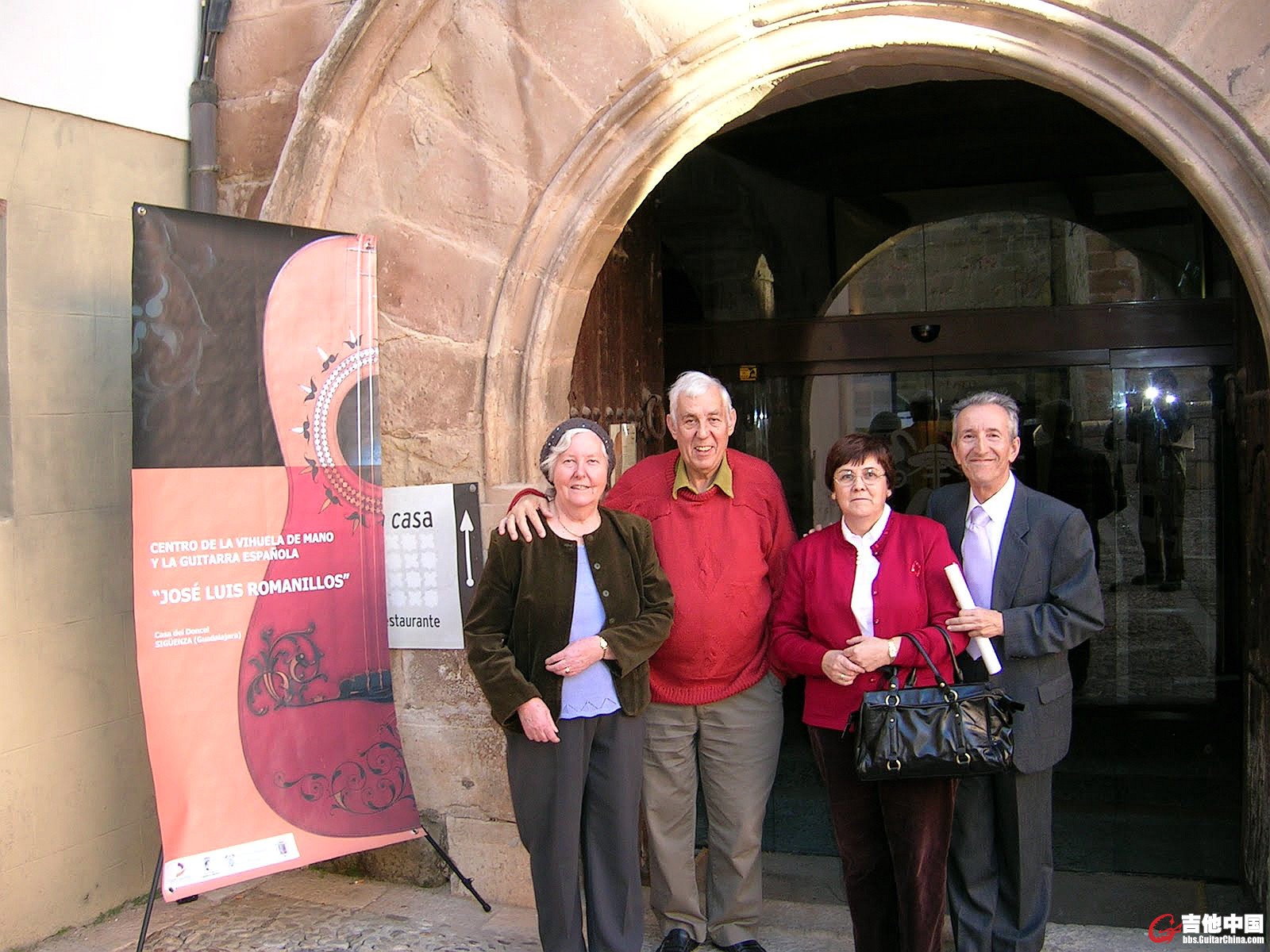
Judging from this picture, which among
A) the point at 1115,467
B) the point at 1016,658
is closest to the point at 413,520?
the point at 1016,658

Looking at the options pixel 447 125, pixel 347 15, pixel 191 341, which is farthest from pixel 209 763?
pixel 347 15

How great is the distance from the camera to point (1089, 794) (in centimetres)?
498

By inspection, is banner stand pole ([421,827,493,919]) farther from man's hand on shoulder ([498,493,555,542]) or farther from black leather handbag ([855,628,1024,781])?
black leather handbag ([855,628,1024,781])

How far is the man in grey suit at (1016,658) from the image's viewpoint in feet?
9.43

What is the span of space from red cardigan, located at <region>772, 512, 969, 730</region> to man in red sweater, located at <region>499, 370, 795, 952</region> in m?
0.26

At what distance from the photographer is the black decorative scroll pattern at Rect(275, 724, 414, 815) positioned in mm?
3381

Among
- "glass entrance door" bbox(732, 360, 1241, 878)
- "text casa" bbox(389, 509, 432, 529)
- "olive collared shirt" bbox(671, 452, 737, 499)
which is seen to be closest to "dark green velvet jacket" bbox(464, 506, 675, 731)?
"olive collared shirt" bbox(671, 452, 737, 499)

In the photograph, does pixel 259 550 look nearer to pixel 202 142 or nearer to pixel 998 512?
pixel 202 142

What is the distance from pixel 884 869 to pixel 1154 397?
456cm

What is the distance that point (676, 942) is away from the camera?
3252 millimetres

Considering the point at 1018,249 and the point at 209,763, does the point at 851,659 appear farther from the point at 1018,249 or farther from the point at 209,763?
the point at 1018,249

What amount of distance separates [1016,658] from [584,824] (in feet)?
4.00

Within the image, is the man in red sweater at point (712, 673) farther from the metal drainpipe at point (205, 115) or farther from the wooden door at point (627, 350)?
the metal drainpipe at point (205, 115)

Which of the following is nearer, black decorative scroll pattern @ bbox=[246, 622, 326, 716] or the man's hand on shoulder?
the man's hand on shoulder
